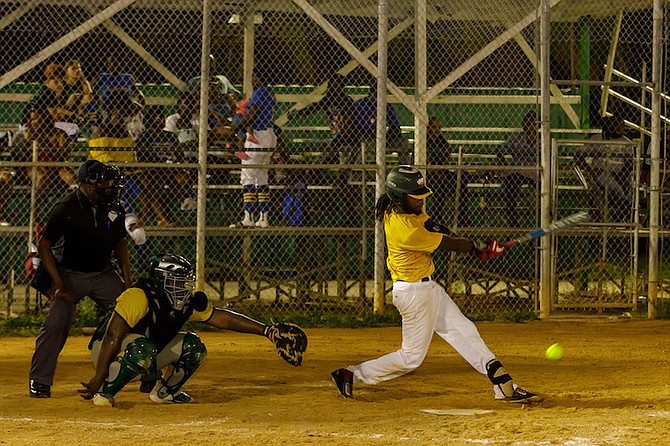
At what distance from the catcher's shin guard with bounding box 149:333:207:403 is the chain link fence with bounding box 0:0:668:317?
16.1 ft

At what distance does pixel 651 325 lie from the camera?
1413cm

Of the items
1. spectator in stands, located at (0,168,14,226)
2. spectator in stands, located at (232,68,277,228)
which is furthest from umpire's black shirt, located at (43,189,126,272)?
spectator in stands, located at (0,168,14,226)

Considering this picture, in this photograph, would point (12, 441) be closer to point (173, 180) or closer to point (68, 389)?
point (68, 389)

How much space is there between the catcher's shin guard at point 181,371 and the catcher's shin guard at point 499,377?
213cm

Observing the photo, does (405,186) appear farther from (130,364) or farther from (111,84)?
(111,84)

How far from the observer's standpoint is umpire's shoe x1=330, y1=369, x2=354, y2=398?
29.1 ft

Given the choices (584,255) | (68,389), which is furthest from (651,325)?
(68,389)

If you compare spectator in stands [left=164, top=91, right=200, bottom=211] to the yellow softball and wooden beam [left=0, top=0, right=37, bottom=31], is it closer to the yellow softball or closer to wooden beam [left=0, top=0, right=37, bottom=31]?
wooden beam [left=0, top=0, right=37, bottom=31]

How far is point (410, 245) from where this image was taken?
852cm

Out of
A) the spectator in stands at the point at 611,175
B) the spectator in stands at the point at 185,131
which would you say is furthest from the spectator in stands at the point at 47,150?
the spectator in stands at the point at 611,175

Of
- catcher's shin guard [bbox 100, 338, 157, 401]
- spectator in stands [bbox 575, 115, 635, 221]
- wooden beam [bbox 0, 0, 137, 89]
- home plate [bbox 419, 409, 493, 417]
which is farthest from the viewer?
spectator in stands [bbox 575, 115, 635, 221]

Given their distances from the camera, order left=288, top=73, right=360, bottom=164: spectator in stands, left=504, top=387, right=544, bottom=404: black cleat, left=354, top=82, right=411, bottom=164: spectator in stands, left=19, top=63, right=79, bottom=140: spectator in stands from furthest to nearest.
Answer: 1. left=354, top=82, right=411, bottom=164: spectator in stands
2. left=288, top=73, right=360, bottom=164: spectator in stands
3. left=19, top=63, right=79, bottom=140: spectator in stands
4. left=504, top=387, right=544, bottom=404: black cleat

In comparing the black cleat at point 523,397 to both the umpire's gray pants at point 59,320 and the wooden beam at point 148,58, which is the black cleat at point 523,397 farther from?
the wooden beam at point 148,58

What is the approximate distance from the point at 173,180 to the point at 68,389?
216 inches
